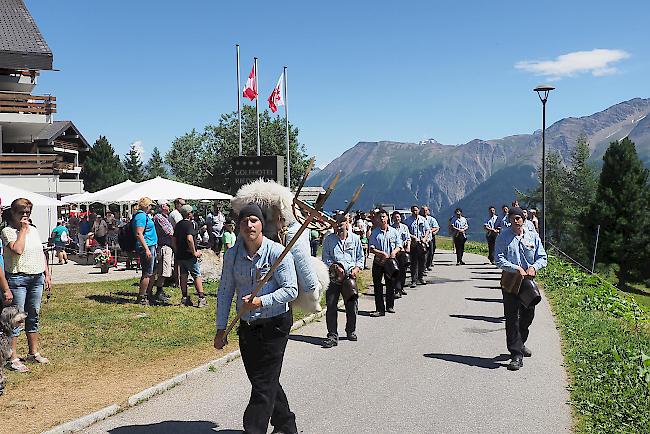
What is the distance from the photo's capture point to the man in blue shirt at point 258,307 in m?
4.97

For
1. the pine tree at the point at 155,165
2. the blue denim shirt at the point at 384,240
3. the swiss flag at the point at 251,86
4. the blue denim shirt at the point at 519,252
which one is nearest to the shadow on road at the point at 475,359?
the blue denim shirt at the point at 519,252

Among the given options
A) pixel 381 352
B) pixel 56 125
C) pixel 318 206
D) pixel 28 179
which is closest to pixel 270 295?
pixel 318 206

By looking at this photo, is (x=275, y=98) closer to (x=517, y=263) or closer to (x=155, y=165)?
(x=517, y=263)

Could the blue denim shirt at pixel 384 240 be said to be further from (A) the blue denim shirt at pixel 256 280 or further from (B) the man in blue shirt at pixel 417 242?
(A) the blue denim shirt at pixel 256 280

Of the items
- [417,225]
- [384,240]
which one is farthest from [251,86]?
[384,240]

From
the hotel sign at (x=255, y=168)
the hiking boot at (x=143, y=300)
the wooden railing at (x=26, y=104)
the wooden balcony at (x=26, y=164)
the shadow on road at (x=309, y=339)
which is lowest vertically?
the shadow on road at (x=309, y=339)

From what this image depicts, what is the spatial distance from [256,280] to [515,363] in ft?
14.4

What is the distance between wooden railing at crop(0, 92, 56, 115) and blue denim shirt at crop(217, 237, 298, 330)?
97.3 ft

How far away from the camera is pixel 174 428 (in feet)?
19.5

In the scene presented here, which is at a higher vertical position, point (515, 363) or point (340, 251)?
point (340, 251)

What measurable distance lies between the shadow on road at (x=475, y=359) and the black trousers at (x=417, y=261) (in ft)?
28.0

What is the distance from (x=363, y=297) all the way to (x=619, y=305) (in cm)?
533

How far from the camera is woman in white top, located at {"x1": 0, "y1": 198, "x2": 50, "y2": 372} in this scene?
768cm

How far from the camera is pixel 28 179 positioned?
29.9m
